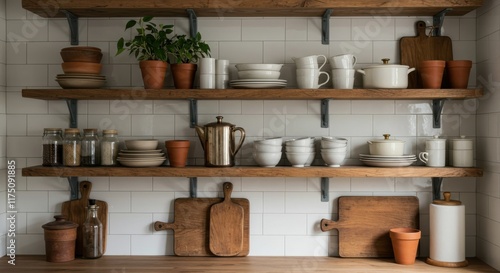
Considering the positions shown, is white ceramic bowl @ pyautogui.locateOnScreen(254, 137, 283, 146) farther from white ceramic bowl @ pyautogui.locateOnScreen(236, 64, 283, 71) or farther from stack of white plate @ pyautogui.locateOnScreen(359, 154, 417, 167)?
stack of white plate @ pyautogui.locateOnScreen(359, 154, 417, 167)

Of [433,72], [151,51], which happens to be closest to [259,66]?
[151,51]

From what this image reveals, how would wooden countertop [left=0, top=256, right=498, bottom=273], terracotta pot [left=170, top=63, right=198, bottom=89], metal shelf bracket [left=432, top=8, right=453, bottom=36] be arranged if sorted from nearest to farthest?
wooden countertop [left=0, top=256, right=498, bottom=273] → terracotta pot [left=170, top=63, right=198, bottom=89] → metal shelf bracket [left=432, top=8, right=453, bottom=36]

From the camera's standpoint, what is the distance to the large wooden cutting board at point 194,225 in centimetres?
299

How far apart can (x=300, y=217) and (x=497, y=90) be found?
121cm

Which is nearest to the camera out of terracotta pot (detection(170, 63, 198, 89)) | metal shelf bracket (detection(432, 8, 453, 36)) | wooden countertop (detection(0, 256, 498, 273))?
wooden countertop (detection(0, 256, 498, 273))

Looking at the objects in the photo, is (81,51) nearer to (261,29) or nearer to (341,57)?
(261,29)

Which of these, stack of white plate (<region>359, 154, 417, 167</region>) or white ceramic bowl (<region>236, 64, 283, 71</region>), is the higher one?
white ceramic bowl (<region>236, 64, 283, 71</region>)

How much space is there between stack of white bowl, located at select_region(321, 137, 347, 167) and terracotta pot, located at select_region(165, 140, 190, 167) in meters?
0.72

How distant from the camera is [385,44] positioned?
302 cm

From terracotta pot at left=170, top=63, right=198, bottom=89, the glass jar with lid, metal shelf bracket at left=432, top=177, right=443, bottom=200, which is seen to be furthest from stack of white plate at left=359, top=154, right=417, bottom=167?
the glass jar with lid

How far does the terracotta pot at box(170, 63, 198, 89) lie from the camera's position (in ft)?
9.26

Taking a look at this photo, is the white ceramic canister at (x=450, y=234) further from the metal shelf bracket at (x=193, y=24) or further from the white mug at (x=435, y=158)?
the metal shelf bracket at (x=193, y=24)

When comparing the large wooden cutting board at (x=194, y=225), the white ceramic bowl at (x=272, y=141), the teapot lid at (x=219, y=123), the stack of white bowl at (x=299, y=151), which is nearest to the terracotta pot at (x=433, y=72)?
the stack of white bowl at (x=299, y=151)

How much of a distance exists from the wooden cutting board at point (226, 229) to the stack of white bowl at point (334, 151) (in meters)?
0.55
